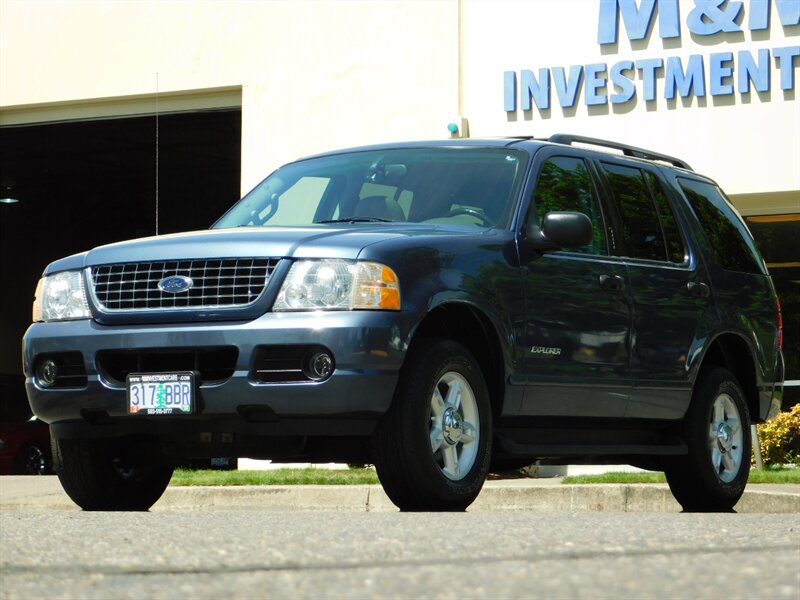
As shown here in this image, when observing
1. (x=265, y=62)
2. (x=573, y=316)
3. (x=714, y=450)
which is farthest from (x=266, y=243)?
(x=265, y=62)

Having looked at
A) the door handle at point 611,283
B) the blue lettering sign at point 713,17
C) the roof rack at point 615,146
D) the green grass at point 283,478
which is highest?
the blue lettering sign at point 713,17

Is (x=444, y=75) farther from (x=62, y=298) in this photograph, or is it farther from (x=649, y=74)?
(x=62, y=298)

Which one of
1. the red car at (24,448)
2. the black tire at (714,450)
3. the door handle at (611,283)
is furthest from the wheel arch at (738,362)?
the red car at (24,448)

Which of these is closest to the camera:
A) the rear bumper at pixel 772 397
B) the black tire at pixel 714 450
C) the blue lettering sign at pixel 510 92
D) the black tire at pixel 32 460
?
the black tire at pixel 714 450

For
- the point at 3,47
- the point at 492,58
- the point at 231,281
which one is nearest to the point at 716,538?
the point at 231,281

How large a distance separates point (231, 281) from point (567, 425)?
2128mm

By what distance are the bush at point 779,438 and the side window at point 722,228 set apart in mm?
5084

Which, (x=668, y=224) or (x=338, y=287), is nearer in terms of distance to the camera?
(x=338, y=287)

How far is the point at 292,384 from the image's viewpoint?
683 cm

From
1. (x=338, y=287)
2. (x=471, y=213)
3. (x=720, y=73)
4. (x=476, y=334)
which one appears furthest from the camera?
(x=720, y=73)

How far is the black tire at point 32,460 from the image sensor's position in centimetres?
2094

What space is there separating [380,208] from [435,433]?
1.57 meters

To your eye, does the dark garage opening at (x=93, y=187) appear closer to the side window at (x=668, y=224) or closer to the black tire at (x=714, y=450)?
the side window at (x=668, y=224)

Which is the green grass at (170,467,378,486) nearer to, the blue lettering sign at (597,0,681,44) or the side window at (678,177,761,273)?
the side window at (678,177,761,273)
